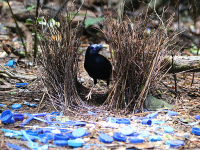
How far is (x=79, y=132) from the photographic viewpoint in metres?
2.26

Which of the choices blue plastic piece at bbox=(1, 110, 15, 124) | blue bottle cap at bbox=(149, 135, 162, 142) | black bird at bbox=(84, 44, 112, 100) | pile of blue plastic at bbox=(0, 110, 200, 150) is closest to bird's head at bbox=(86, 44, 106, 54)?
black bird at bbox=(84, 44, 112, 100)

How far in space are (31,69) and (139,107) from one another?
7.72 feet

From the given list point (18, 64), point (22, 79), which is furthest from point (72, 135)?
point (18, 64)

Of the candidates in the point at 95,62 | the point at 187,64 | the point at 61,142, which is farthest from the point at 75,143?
the point at 187,64

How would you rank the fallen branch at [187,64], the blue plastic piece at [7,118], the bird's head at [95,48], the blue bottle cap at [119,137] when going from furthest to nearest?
the fallen branch at [187,64] → the bird's head at [95,48] → the blue plastic piece at [7,118] → the blue bottle cap at [119,137]

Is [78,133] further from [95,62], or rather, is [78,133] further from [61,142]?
[95,62]

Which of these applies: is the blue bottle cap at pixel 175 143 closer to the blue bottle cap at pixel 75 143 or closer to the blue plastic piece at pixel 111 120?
the blue plastic piece at pixel 111 120

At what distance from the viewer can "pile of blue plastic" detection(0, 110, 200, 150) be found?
2.13 m

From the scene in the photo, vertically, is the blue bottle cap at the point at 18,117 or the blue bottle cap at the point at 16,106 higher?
the blue bottle cap at the point at 16,106

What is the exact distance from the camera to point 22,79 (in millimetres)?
3867

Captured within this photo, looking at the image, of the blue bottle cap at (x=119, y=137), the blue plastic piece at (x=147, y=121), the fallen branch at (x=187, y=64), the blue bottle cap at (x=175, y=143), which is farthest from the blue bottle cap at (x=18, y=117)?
the fallen branch at (x=187, y=64)

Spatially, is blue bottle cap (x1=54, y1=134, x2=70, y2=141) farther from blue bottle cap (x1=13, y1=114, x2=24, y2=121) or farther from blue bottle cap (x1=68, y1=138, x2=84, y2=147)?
blue bottle cap (x1=13, y1=114, x2=24, y2=121)

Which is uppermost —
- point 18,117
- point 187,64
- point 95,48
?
point 95,48

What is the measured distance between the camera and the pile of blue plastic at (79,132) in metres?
2.13
